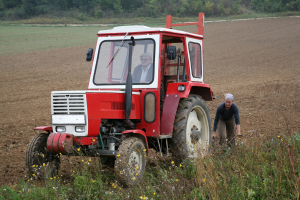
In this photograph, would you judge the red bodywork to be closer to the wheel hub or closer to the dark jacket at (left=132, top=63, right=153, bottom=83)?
the dark jacket at (left=132, top=63, right=153, bottom=83)

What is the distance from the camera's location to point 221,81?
16.1 metres

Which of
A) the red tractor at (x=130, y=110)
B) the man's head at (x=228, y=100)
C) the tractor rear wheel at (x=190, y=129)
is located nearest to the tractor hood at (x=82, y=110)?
the red tractor at (x=130, y=110)

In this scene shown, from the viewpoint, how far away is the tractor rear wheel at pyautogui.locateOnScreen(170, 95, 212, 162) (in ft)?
17.6

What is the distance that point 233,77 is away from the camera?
16781 millimetres

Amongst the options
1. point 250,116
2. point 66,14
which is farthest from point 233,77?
point 66,14

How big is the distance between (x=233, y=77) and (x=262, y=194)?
13.5 m

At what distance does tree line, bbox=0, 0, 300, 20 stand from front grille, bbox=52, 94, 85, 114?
3955 centimetres

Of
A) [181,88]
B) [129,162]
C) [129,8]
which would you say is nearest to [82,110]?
[129,162]

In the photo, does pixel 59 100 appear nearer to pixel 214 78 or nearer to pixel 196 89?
pixel 196 89

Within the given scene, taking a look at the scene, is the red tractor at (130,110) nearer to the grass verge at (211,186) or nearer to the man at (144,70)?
the man at (144,70)

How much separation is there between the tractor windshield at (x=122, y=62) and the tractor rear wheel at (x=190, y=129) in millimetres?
769

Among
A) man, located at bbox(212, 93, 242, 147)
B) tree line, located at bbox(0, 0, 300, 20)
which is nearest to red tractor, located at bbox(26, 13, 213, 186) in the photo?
man, located at bbox(212, 93, 242, 147)

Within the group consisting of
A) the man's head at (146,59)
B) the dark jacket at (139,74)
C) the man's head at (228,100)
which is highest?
the man's head at (146,59)

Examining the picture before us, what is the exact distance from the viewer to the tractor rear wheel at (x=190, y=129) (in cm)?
536
